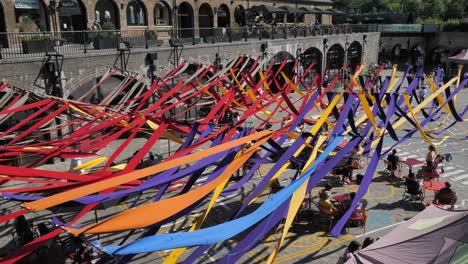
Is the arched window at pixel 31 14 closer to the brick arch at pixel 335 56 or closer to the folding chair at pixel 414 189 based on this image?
the folding chair at pixel 414 189

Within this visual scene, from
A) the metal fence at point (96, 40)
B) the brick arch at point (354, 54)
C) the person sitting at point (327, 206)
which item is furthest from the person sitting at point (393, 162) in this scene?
the brick arch at point (354, 54)

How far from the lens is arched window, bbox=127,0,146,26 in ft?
92.1

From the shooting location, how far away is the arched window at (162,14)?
99.2 feet

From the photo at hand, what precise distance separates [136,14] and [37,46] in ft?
42.4

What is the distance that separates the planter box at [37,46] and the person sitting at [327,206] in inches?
506

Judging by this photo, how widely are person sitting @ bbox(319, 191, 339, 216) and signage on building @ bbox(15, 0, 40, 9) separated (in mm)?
19845

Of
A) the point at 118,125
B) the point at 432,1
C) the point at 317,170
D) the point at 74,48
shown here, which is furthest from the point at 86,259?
the point at 432,1

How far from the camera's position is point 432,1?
8812 cm

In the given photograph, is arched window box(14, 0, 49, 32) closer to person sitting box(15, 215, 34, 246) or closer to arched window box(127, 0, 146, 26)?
arched window box(127, 0, 146, 26)

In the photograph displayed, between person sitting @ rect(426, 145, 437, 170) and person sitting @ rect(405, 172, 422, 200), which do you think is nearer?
person sitting @ rect(405, 172, 422, 200)

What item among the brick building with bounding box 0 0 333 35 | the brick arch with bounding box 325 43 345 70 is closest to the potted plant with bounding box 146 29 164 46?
the brick building with bounding box 0 0 333 35

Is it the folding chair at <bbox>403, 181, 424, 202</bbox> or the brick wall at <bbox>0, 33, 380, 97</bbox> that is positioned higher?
the brick wall at <bbox>0, 33, 380, 97</bbox>

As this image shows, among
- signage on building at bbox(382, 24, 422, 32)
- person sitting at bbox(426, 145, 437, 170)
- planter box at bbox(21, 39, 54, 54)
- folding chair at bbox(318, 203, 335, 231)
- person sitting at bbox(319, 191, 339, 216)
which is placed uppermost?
signage on building at bbox(382, 24, 422, 32)

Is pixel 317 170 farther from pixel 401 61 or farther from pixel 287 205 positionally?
pixel 401 61
